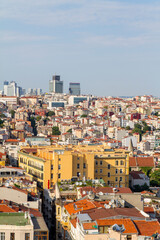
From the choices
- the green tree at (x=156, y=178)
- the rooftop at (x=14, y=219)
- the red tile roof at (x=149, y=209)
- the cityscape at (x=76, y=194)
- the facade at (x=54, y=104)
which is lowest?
the green tree at (x=156, y=178)

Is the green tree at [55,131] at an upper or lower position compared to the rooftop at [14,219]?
lower

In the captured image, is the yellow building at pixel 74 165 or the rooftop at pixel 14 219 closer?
the rooftop at pixel 14 219

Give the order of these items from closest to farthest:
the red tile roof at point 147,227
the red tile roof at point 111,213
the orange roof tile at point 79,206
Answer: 1. the red tile roof at point 147,227
2. the red tile roof at point 111,213
3. the orange roof tile at point 79,206

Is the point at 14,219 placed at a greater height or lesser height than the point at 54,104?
lesser

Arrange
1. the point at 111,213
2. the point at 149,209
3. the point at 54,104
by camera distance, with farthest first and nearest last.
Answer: the point at 54,104 < the point at 149,209 < the point at 111,213

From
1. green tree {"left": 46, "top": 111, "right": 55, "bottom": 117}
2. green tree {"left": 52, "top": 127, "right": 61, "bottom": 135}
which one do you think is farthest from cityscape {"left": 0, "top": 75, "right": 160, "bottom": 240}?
green tree {"left": 46, "top": 111, "right": 55, "bottom": 117}

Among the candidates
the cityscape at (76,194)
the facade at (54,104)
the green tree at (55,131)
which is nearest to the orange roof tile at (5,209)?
the cityscape at (76,194)

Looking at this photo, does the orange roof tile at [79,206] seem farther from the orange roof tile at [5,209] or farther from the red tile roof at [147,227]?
the red tile roof at [147,227]

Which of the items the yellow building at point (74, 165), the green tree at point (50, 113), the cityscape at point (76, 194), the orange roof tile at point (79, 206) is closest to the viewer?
the cityscape at point (76, 194)

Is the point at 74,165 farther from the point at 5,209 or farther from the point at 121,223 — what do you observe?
the point at 121,223

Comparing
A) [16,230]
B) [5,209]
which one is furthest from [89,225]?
[5,209]
